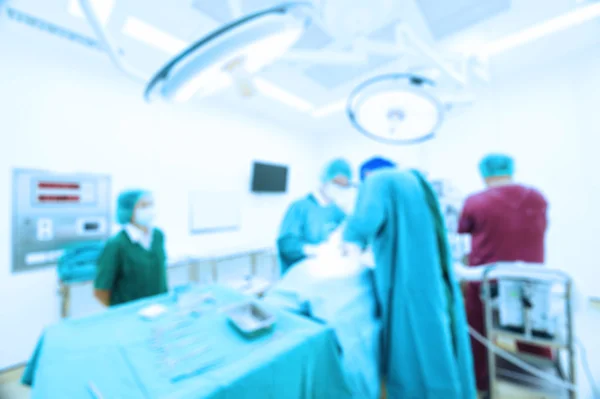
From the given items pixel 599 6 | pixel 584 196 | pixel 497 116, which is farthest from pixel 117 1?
pixel 584 196

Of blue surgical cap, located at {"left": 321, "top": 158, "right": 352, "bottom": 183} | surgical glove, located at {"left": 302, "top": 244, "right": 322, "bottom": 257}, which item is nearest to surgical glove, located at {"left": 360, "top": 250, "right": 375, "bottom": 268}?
surgical glove, located at {"left": 302, "top": 244, "right": 322, "bottom": 257}

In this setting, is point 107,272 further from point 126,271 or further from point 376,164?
point 376,164

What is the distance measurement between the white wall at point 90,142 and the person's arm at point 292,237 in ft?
5.63

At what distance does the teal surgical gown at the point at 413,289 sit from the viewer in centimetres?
90

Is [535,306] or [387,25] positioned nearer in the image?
[535,306]

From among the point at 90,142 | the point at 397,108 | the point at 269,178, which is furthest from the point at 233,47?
the point at 269,178

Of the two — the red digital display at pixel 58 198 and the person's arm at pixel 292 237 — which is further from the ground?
the red digital display at pixel 58 198

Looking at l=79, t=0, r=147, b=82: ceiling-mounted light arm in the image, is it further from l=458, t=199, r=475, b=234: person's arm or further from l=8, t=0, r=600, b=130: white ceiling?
l=458, t=199, r=475, b=234: person's arm

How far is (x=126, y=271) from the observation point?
4.67ft

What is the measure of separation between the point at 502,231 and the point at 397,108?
1.19 meters

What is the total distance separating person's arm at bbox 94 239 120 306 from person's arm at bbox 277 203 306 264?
1049mm

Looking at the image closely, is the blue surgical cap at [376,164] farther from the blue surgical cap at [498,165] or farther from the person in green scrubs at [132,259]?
the person in green scrubs at [132,259]

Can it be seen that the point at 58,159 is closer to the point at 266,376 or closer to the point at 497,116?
the point at 266,376

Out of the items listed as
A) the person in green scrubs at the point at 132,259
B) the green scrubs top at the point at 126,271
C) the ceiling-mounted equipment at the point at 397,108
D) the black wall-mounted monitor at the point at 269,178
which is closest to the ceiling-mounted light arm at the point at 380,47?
the ceiling-mounted equipment at the point at 397,108
